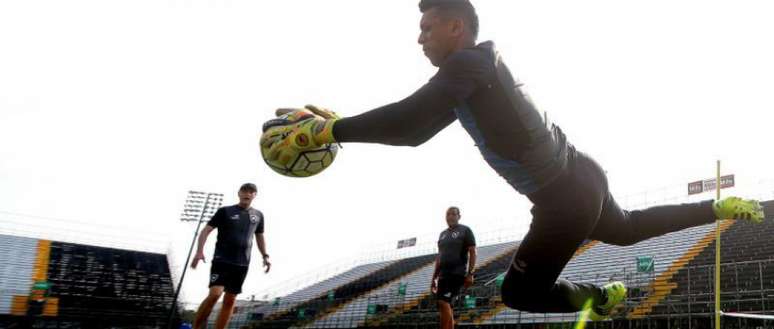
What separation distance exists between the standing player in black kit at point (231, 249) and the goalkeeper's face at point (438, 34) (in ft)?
13.5

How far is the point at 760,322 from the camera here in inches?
475

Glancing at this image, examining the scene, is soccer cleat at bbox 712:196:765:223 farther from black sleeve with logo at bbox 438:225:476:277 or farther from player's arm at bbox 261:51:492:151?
black sleeve with logo at bbox 438:225:476:277

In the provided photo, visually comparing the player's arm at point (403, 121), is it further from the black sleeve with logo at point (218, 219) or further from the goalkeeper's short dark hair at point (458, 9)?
the black sleeve with logo at point (218, 219)

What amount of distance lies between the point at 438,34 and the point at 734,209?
1996 millimetres

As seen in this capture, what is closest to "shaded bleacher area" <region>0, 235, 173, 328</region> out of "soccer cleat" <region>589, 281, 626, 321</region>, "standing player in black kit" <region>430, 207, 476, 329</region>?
"standing player in black kit" <region>430, 207, 476, 329</region>

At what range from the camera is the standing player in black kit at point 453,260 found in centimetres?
635

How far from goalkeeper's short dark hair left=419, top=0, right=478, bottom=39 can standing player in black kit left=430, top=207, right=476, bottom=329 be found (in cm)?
441

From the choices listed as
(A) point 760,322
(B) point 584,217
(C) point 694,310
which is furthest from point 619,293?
(C) point 694,310

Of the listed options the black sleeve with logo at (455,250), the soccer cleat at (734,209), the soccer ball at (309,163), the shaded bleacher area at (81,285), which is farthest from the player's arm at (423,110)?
the shaded bleacher area at (81,285)

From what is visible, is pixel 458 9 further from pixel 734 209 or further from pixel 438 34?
pixel 734 209

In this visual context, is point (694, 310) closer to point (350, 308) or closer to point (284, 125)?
point (284, 125)

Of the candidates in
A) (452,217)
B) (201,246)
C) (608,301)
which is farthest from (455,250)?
(608,301)

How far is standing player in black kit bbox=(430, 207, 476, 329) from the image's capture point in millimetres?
6348

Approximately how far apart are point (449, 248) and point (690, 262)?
15.9 meters
